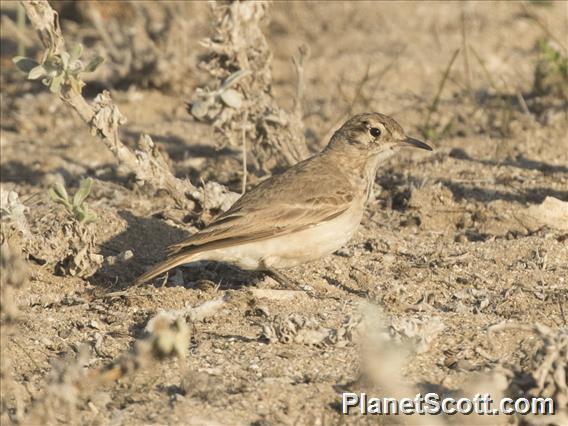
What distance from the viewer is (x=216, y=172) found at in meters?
7.51

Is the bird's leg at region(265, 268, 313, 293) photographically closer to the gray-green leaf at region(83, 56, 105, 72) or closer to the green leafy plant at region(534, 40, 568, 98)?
the gray-green leaf at region(83, 56, 105, 72)

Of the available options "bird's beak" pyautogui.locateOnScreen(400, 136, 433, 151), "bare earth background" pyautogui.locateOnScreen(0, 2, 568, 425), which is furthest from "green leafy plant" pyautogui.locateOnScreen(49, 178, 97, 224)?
"bird's beak" pyautogui.locateOnScreen(400, 136, 433, 151)

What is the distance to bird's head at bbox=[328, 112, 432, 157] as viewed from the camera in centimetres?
644

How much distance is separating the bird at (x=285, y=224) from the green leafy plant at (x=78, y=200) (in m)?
0.53

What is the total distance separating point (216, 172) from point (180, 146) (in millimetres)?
729

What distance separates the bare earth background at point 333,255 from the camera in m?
4.29

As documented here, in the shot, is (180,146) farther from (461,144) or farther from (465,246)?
(465,246)

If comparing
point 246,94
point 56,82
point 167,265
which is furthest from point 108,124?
point 246,94

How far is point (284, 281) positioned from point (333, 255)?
555mm

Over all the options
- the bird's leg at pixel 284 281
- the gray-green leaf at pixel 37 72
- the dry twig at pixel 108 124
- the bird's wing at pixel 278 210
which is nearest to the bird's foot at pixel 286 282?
the bird's leg at pixel 284 281

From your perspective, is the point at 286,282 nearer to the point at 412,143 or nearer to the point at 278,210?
the point at 278,210

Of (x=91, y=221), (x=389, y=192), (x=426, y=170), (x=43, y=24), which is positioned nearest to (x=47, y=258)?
(x=91, y=221)

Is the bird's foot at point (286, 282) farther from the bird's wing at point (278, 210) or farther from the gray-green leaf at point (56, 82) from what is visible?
the gray-green leaf at point (56, 82)

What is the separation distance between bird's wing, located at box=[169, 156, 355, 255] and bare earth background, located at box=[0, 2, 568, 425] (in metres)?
0.33
